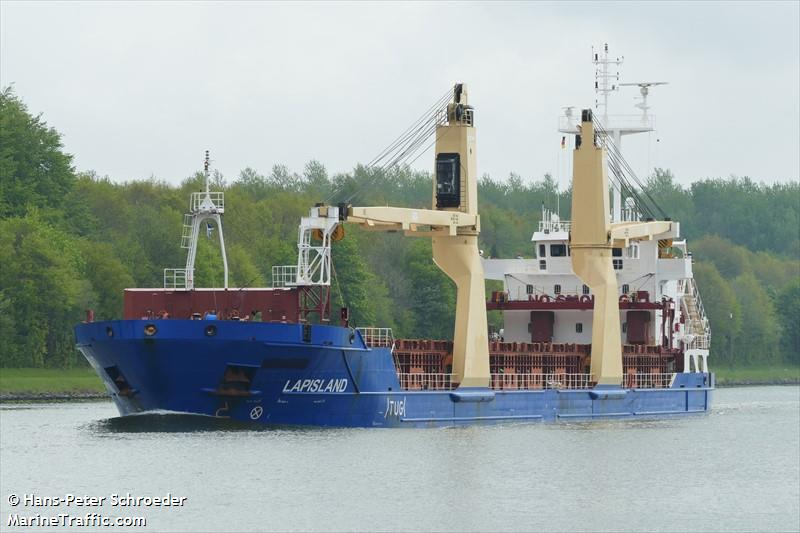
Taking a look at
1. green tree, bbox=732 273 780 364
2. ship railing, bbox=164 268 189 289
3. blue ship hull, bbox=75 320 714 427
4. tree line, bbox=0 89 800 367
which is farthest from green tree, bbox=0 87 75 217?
green tree, bbox=732 273 780 364

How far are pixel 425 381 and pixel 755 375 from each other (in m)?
70.5

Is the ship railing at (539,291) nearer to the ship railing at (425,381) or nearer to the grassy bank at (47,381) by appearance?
the ship railing at (425,381)

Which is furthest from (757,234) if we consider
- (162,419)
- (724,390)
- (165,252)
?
(162,419)

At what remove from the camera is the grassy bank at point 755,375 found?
400 feet

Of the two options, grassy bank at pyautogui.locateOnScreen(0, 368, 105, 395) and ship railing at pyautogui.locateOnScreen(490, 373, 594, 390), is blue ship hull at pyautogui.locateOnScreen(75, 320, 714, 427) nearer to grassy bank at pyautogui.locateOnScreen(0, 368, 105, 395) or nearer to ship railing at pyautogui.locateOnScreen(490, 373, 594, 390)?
ship railing at pyautogui.locateOnScreen(490, 373, 594, 390)

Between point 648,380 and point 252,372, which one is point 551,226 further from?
point 252,372

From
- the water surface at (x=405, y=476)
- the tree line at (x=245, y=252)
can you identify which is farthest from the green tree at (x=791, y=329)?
the water surface at (x=405, y=476)

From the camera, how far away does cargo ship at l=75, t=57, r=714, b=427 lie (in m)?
52.0

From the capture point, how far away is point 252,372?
171 feet

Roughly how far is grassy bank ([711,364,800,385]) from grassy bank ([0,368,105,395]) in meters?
51.1

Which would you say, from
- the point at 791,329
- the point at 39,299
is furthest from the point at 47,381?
the point at 791,329

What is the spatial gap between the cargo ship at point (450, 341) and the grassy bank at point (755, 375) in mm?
45331

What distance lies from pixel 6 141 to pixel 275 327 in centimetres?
4979

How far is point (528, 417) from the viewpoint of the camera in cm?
6206
